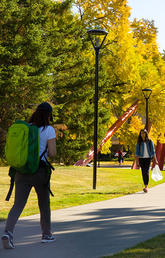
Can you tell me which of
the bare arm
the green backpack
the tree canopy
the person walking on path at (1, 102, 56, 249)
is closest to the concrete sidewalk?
the person walking on path at (1, 102, 56, 249)

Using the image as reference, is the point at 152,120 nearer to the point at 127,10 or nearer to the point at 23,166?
the point at 127,10

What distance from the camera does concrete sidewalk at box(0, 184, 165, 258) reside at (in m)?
5.06

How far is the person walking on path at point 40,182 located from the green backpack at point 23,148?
14cm

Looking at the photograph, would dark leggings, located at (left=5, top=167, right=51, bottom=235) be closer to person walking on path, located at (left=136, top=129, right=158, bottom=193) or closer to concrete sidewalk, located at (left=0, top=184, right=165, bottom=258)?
concrete sidewalk, located at (left=0, top=184, right=165, bottom=258)

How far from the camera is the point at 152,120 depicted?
32.3 metres

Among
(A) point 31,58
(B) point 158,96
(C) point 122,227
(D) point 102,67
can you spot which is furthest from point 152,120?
(C) point 122,227

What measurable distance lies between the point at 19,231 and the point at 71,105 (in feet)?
68.8

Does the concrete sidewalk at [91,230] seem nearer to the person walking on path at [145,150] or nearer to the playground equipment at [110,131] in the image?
the person walking on path at [145,150]

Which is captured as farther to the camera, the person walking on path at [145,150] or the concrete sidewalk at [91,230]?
the person walking on path at [145,150]

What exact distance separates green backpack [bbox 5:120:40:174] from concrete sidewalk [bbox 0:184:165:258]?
0.94m

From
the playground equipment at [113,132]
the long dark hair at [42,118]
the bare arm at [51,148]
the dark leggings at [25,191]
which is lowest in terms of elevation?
the playground equipment at [113,132]

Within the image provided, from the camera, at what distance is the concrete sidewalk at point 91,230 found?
5057 mm

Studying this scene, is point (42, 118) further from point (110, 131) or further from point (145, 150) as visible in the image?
point (110, 131)

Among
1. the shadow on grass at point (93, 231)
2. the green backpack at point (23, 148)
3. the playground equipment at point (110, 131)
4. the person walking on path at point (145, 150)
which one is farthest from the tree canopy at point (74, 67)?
the green backpack at point (23, 148)
